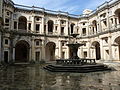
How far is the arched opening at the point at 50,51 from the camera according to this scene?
35844 mm

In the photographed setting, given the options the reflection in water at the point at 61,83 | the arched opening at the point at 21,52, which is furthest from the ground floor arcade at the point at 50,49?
the reflection in water at the point at 61,83

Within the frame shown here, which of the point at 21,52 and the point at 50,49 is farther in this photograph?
the point at 50,49

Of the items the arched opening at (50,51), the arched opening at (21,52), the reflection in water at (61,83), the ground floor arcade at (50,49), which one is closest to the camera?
the reflection in water at (61,83)

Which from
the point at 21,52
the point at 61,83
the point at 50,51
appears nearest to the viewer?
the point at 61,83

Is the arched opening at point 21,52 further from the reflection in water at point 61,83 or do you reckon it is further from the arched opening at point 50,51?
the reflection in water at point 61,83

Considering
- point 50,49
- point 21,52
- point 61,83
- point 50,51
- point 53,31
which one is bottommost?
point 61,83

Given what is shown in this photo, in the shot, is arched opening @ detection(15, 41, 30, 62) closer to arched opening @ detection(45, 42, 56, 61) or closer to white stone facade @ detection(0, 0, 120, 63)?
white stone facade @ detection(0, 0, 120, 63)

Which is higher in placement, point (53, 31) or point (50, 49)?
point (53, 31)

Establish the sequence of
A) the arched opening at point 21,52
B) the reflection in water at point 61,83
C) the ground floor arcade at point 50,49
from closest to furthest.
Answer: the reflection in water at point 61,83, the ground floor arcade at point 50,49, the arched opening at point 21,52

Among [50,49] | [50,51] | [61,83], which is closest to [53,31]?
[50,49]

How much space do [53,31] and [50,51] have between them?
6.04 m

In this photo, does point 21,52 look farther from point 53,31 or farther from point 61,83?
point 61,83

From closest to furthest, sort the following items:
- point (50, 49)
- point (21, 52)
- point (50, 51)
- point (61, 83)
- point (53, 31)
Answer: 1. point (61, 83)
2. point (53, 31)
3. point (21, 52)
4. point (50, 51)
5. point (50, 49)

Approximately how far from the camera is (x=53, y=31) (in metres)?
34.4
